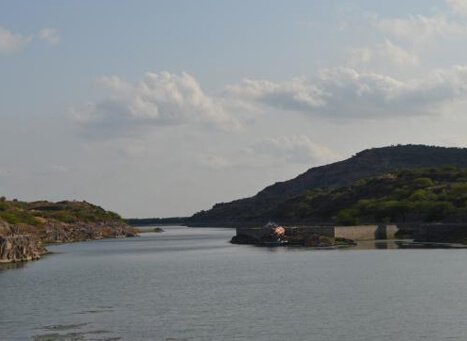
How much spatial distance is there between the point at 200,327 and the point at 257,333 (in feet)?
19.2

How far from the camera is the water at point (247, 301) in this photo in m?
58.0

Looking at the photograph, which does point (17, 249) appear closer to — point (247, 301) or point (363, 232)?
point (363, 232)

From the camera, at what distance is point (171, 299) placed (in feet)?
264

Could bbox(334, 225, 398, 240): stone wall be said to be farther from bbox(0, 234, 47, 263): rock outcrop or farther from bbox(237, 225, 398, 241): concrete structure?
bbox(0, 234, 47, 263): rock outcrop

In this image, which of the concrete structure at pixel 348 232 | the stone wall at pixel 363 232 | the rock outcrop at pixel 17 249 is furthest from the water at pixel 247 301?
the stone wall at pixel 363 232

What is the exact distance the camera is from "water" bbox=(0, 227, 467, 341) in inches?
2283

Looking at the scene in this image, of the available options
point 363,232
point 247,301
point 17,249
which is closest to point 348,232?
point 363,232

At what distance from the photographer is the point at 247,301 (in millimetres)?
75938

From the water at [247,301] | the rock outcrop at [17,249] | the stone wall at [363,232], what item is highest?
the stone wall at [363,232]

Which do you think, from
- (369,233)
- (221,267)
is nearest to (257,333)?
(221,267)

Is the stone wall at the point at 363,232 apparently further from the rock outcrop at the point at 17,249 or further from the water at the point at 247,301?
the rock outcrop at the point at 17,249

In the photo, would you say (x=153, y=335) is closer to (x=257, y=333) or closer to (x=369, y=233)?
(x=257, y=333)

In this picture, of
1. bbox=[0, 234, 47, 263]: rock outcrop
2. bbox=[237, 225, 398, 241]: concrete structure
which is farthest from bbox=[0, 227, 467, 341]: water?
bbox=[237, 225, 398, 241]: concrete structure

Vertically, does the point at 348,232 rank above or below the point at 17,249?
above
